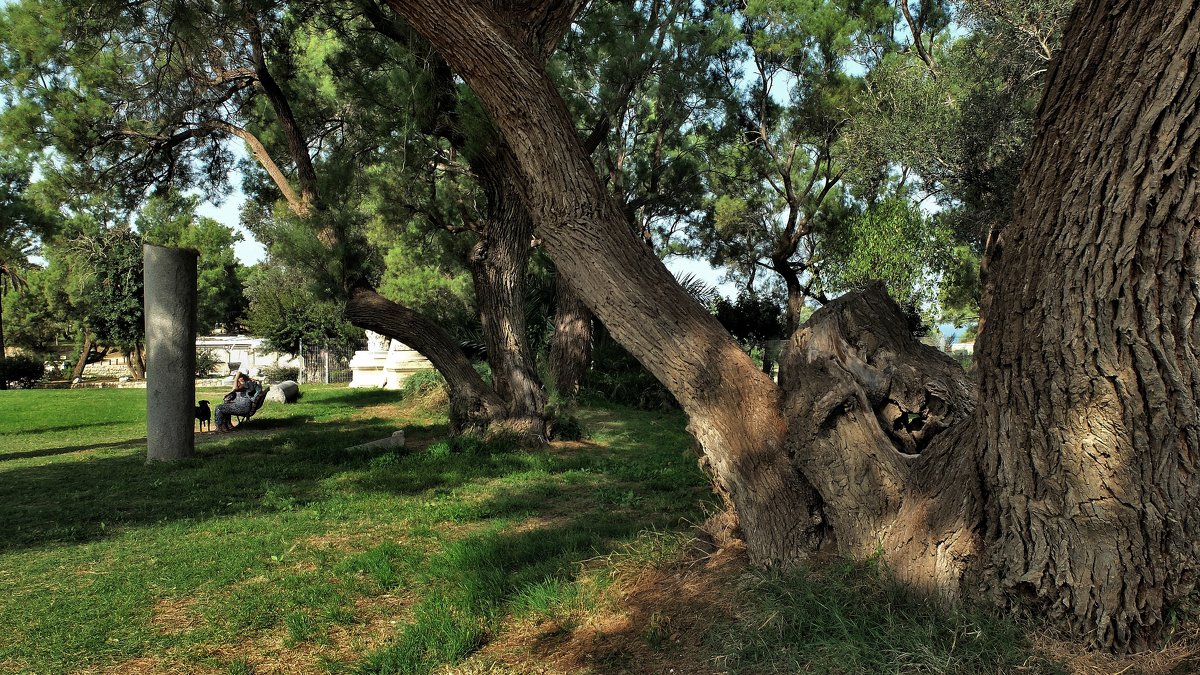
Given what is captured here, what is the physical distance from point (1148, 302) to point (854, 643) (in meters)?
Result: 1.44

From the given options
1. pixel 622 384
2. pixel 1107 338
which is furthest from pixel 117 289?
pixel 1107 338

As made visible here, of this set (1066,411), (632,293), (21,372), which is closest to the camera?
(1066,411)

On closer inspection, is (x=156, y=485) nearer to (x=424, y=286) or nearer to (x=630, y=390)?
(x=630, y=390)

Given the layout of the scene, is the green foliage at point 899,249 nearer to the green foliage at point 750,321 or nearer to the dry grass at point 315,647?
the green foliage at point 750,321

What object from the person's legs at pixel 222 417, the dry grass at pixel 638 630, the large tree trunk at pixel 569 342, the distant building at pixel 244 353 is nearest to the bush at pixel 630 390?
the large tree trunk at pixel 569 342

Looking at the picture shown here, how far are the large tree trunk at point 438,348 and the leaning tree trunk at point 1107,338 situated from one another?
22.9 feet

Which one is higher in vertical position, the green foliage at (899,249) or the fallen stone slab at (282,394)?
the green foliage at (899,249)

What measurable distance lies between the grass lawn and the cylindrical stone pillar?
483 millimetres

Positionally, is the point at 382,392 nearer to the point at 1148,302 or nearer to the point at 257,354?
the point at 257,354

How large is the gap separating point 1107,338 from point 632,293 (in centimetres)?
190

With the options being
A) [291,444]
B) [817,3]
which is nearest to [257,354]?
[291,444]

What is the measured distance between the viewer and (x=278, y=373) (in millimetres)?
22062

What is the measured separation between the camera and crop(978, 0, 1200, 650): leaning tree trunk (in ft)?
6.90

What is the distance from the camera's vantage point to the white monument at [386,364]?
18.3m
